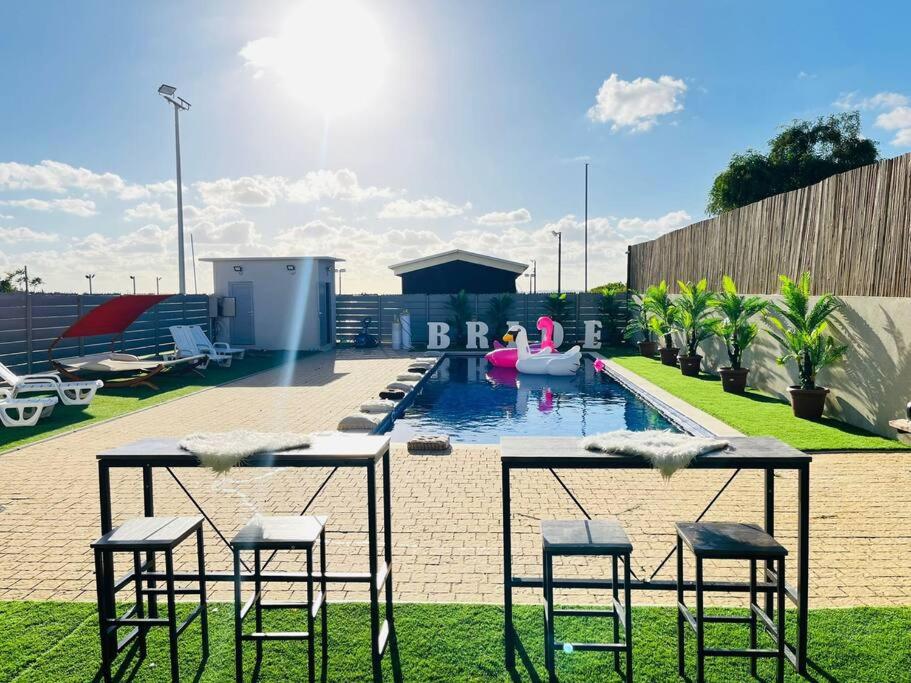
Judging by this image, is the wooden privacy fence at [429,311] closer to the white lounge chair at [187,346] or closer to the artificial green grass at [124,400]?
the artificial green grass at [124,400]

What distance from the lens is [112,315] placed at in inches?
554

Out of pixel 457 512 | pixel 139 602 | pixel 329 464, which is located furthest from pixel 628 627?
pixel 457 512

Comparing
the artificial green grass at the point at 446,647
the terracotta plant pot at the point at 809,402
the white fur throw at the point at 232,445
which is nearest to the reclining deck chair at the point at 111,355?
the artificial green grass at the point at 446,647

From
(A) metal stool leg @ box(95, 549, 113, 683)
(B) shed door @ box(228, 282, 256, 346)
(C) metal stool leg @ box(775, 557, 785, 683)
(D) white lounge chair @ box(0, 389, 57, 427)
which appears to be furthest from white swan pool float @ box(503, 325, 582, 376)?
(A) metal stool leg @ box(95, 549, 113, 683)

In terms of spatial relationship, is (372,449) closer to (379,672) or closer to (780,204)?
(379,672)

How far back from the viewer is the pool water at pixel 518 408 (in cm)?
1060

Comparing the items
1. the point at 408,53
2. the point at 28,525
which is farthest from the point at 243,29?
the point at 28,525

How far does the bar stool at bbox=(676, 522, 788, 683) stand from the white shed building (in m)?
19.0

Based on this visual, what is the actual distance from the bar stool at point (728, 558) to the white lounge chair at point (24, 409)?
380 inches

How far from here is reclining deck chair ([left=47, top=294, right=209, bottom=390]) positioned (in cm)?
1313

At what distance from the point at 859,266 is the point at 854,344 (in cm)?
115

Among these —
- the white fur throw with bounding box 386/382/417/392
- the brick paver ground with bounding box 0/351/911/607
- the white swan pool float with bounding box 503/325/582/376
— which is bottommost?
the brick paver ground with bounding box 0/351/911/607

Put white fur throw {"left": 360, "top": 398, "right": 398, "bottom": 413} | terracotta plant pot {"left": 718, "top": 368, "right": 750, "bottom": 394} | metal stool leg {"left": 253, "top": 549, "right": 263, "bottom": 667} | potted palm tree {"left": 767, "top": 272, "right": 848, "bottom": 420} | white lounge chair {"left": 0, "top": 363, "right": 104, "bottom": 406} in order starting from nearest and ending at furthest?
metal stool leg {"left": 253, "top": 549, "right": 263, "bottom": 667} → potted palm tree {"left": 767, "top": 272, "right": 848, "bottom": 420} → white lounge chair {"left": 0, "top": 363, "right": 104, "bottom": 406} → white fur throw {"left": 360, "top": 398, "right": 398, "bottom": 413} → terracotta plant pot {"left": 718, "top": 368, "right": 750, "bottom": 394}

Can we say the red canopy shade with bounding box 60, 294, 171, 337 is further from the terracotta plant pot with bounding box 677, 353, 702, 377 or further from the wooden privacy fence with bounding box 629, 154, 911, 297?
the wooden privacy fence with bounding box 629, 154, 911, 297
